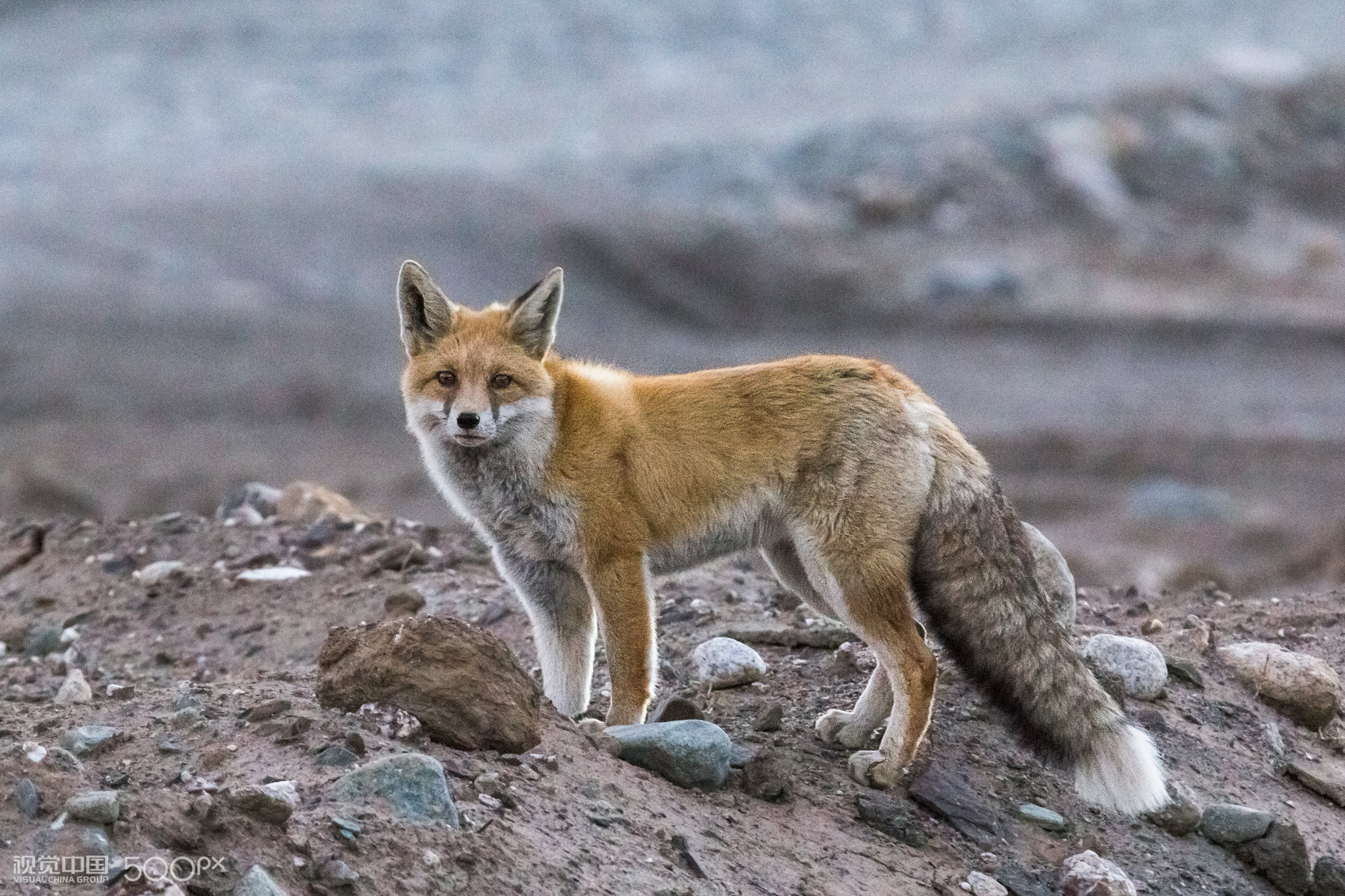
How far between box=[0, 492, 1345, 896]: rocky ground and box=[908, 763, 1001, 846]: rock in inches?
0.5

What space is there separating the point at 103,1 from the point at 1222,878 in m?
43.3

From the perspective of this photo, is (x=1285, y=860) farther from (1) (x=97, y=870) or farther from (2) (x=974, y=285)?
(2) (x=974, y=285)

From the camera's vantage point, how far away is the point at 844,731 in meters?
6.71

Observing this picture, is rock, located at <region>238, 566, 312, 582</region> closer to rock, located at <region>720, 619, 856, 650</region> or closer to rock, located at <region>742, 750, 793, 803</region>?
rock, located at <region>720, 619, 856, 650</region>

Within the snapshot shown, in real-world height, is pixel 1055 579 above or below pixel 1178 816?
above

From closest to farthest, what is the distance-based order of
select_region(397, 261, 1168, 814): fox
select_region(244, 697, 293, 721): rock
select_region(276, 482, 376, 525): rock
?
select_region(244, 697, 293, 721): rock → select_region(397, 261, 1168, 814): fox → select_region(276, 482, 376, 525): rock

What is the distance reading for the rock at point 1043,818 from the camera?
21.2ft

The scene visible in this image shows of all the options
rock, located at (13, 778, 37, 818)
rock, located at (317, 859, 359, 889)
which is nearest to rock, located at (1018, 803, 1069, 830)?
rock, located at (317, 859, 359, 889)

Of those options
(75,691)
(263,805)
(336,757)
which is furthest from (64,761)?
(75,691)

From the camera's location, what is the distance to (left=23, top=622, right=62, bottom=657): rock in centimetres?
853

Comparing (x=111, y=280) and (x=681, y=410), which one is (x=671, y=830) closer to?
(x=681, y=410)

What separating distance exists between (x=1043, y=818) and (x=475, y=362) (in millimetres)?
3171

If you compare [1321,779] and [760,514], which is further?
[1321,779]

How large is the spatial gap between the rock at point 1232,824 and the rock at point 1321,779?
2.28 ft
